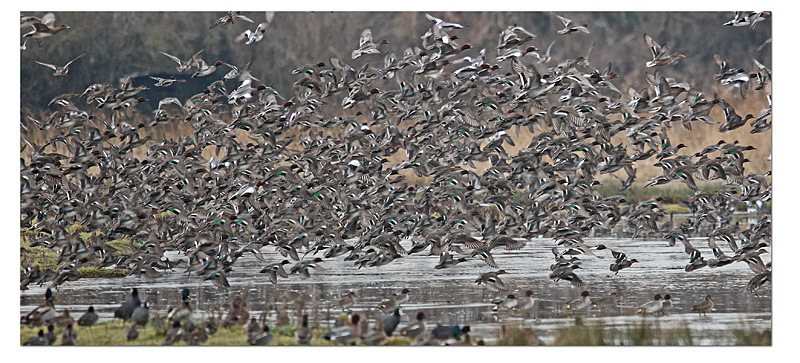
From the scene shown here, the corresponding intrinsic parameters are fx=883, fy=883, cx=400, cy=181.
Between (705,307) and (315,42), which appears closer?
(705,307)

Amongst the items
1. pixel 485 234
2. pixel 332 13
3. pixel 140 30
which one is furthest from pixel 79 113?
pixel 485 234

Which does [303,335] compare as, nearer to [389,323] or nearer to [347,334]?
[347,334]

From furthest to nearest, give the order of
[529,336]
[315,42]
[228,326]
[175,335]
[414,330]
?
1. [315,42]
2. [228,326]
3. [529,336]
4. [414,330]
5. [175,335]

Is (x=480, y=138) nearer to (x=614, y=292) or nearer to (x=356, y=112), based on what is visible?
(x=356, y=112)

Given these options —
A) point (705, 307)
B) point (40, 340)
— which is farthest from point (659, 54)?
point (40, 340)

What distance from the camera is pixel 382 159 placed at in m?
12.8

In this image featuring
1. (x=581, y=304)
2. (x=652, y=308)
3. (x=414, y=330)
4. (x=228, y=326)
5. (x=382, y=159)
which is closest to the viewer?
(x=414, y=330)

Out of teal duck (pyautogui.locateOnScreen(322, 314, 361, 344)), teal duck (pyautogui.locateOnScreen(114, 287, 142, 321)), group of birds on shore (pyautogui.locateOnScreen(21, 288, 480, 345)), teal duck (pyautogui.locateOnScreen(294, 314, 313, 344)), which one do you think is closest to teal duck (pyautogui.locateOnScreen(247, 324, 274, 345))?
group of birds on shore (pyautogui.locateOnScreen(21, 288, 480, 345))

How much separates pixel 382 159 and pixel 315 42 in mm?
1924

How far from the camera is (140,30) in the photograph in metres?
12.1

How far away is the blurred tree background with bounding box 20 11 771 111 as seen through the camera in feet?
38.9

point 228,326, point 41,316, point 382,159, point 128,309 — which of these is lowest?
point 228,326

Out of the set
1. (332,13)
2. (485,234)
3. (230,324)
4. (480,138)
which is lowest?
(230,324)

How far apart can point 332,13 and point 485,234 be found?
149 inches
